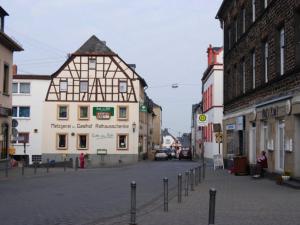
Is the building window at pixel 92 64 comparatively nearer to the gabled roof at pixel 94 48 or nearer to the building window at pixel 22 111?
the gabled roof at pixel 94 48

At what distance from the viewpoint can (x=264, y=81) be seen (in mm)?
26766

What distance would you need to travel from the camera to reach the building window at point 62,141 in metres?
61.5

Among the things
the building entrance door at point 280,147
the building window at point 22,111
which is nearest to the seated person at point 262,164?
the building entrance door at point 280,147

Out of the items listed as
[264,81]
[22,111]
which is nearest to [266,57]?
[264,81]

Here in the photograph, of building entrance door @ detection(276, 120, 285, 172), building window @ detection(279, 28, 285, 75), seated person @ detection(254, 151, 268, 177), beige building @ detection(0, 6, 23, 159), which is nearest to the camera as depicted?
building window @ detection(279, 28, 285, 75)

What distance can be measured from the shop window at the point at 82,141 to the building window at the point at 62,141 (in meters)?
1.28

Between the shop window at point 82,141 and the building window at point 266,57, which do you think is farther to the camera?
the shop window at point 82,141

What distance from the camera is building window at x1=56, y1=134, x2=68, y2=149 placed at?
2421 inches

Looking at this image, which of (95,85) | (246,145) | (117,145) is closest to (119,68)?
(95,85)

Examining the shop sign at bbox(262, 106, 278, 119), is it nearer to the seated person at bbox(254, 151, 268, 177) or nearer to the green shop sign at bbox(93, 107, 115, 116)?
the seated person at bbox(254, 151, 268, 177)

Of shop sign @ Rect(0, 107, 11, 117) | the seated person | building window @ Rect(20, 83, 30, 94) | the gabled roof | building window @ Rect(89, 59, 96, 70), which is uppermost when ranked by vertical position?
the gabled roof

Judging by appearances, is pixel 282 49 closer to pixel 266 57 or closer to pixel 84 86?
pixel 266 57

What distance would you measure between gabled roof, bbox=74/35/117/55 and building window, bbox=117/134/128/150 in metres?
8.87

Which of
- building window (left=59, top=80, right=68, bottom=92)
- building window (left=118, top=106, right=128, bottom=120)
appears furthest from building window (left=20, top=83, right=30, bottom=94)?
building window (left=118, top=106, right=128, bottom=120)
